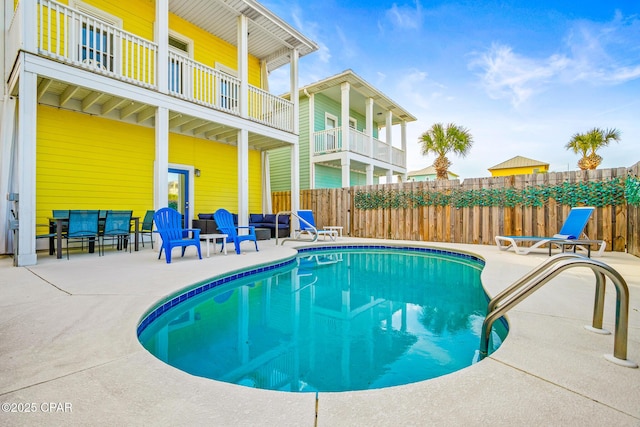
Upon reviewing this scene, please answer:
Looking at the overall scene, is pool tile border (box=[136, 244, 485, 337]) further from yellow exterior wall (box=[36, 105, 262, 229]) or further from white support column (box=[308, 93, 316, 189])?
white support column (box=[308, 93, 316, 189])

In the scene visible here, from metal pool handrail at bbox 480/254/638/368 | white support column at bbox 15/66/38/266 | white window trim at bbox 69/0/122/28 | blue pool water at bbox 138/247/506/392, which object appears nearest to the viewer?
metal pool handrail at bbox 480/254/638/368

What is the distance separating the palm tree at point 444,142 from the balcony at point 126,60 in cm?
738

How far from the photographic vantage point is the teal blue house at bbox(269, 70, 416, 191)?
1223 cm

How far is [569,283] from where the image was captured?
12.8 feet

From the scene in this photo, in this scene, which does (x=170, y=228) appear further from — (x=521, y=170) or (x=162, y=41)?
(x=521, y=170)

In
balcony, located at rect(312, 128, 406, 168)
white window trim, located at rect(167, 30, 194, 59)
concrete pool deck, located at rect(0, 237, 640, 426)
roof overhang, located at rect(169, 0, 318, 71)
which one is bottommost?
concrete pool deck, located at rect(0, 237, 640, 426)

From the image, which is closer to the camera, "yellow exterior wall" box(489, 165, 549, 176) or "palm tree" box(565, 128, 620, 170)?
"palm tree" box(565, 128, 620, 170)

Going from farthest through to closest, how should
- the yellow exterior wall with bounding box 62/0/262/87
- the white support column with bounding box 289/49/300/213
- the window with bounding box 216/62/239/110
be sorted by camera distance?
the white support column with bounding box 289/49/300/213 < the window with bounding box 216/62/239/110 < the yellow exterior wall with bounding box 62/0/262/87

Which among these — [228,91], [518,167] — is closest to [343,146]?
[228,91]

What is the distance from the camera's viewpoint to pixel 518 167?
27703 mm

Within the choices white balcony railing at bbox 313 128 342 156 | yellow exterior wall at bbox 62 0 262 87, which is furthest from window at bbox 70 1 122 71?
white balcony railing at bbox 313 128 342 156

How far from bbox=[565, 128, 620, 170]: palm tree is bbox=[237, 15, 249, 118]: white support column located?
19667 mm

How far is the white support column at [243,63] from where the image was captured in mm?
8145

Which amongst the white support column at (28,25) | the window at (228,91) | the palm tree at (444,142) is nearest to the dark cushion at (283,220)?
the window at (228,91)
